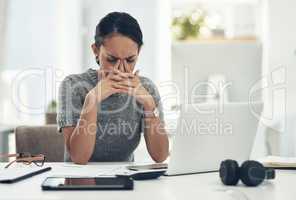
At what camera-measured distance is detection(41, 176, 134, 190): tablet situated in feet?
4.17

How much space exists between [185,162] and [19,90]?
113 inches

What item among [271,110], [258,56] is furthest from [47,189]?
[271,110]

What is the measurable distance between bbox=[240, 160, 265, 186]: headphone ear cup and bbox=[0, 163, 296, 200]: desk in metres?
0.02

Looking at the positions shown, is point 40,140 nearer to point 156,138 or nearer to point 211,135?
point 156,138

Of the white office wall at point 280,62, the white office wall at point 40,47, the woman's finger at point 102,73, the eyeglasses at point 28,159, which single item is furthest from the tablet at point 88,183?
the white office wall at point 40,47

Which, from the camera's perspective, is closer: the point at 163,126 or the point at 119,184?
the point at 119,184

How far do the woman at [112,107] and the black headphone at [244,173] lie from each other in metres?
0.53

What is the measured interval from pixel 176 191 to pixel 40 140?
3.19 ft

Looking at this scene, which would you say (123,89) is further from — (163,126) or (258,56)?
(258,56)

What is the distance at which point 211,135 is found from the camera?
1546 millimetres

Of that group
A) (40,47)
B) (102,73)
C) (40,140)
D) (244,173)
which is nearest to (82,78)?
(102,73)

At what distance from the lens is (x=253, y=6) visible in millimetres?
5270

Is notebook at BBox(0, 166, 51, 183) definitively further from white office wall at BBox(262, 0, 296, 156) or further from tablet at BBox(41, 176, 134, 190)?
white office wall at BBox(262, 0, 296, 156)

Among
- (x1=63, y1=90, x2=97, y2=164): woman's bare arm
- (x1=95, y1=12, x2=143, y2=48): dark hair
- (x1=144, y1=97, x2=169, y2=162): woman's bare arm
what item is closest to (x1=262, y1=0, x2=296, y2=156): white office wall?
(x1=144, y1=97, x2=169, y2=162): woman's bare arm
